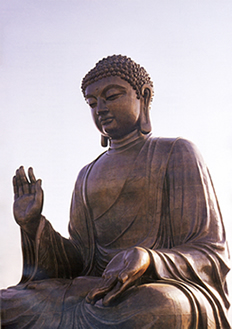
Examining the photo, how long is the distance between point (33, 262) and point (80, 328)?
44.8 inches

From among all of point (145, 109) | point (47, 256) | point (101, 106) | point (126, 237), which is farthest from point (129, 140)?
point (47, 256)

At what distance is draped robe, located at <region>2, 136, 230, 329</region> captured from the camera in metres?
4.38

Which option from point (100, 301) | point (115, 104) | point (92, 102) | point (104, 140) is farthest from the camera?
point (104, 140)

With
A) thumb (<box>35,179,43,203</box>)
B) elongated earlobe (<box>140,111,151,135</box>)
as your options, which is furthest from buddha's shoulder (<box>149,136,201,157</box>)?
thumb (<box>35,179,43,203</box>)

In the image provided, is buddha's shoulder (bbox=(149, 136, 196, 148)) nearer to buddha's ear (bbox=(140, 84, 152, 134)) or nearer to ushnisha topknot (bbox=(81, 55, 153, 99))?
buddha's ear (bbox=(140, 84, 152, 134))

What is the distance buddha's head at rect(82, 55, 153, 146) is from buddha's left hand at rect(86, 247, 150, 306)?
1.74m

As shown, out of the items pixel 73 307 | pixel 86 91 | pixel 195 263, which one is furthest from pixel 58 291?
pixel 86 91

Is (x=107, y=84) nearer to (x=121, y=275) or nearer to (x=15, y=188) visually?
(x=15, y=188)

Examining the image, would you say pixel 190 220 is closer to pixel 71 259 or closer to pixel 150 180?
pixel 150 180

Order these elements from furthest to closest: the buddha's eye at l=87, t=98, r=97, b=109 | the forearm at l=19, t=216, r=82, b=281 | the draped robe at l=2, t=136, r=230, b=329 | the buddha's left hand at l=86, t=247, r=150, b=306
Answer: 1. the buddha's eye at l=87, t=98, r=97, b=109
2. the forearm at l=19, t=216, r=82, b=281
3. the draped robe at l=2, t=136, r=230, b=329
4. the buddha's left hand at l=86, t=247, r=150, b=306

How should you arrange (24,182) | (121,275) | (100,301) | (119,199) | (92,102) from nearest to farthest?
(121,275) → (100,301) → (24,182) → (119,199) → (92,102)

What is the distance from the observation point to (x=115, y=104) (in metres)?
5.55

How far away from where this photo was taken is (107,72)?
5.62 meters

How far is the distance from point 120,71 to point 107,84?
21 cm
